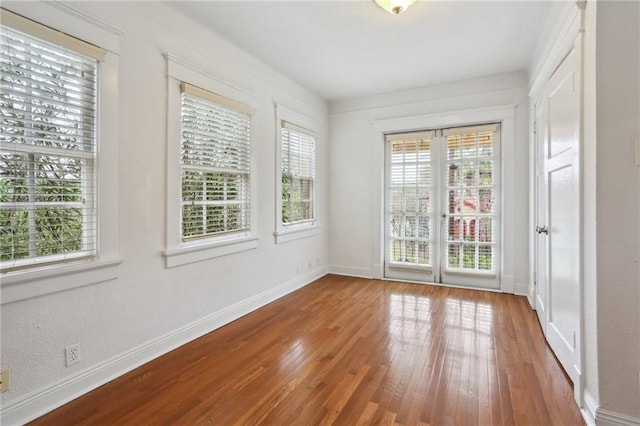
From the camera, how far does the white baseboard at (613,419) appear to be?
5.36ft

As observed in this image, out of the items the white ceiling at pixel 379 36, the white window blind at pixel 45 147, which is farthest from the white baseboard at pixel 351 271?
the white window blind at pixel 45 147

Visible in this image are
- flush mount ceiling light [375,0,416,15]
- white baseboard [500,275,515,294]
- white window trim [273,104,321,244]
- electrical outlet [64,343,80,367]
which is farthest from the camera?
white baseboard [500,275,515,294]

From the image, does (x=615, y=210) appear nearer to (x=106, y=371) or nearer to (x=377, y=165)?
(x=106, y=371)

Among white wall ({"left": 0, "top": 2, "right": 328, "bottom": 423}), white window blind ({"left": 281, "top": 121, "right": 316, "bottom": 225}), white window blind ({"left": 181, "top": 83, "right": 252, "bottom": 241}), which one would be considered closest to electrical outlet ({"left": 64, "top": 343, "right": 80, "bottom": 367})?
white wall ({"left": 0, "top": 2, "right": 328, "bottom": 423})

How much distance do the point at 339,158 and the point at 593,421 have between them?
13.7 ft

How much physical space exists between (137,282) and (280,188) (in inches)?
80.9

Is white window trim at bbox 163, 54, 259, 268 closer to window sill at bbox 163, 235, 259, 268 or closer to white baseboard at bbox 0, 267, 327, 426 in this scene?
window sill at bbox 163, 235, 259, 268

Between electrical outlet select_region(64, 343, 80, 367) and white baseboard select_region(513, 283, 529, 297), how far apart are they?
455 centimetres

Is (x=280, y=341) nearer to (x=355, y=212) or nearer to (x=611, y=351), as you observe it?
(x=611, y=351)

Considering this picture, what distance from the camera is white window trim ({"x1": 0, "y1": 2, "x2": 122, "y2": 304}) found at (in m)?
1.88

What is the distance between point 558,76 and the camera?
2.41 m

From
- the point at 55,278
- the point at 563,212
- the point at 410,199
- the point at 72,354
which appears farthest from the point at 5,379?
the point at 410,199

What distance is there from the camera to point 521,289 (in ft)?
13.3

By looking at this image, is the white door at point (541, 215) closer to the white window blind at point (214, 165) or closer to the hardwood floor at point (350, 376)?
the hardwood floor at point (350, 376)
